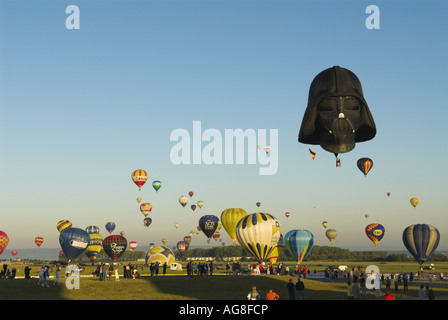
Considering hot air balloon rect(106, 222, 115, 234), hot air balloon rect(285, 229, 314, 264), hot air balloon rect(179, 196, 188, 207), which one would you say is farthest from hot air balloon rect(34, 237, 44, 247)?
hot air balloon rect(285, 229, 314, 264)

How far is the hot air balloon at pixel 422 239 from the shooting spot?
224 feet

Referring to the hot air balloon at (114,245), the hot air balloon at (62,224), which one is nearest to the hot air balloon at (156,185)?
the hot air balloon at (114,245)

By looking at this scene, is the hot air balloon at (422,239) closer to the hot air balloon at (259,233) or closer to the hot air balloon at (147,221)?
the hot air balloon at (259,233)

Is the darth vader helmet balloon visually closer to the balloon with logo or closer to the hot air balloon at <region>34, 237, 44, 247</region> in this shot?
the balloon with logo

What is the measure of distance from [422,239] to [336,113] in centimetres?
5753

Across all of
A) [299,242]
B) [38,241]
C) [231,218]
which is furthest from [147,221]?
[299,242]

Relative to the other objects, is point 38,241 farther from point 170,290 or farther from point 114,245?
point 170,290

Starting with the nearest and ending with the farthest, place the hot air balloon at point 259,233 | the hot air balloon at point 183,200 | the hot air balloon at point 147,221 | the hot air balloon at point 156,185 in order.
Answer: the hot air balloon at point 259,233
the hot air balloon at point 156,185
the hot air balloon at point 183,200
the hot air balloon at point 147,221

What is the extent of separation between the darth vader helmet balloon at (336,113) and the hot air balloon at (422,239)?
181 ft

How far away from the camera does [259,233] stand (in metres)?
57.1

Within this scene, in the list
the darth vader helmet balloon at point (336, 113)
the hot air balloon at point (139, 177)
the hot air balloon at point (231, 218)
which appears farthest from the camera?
the hot air balloon at point (139, 177)
